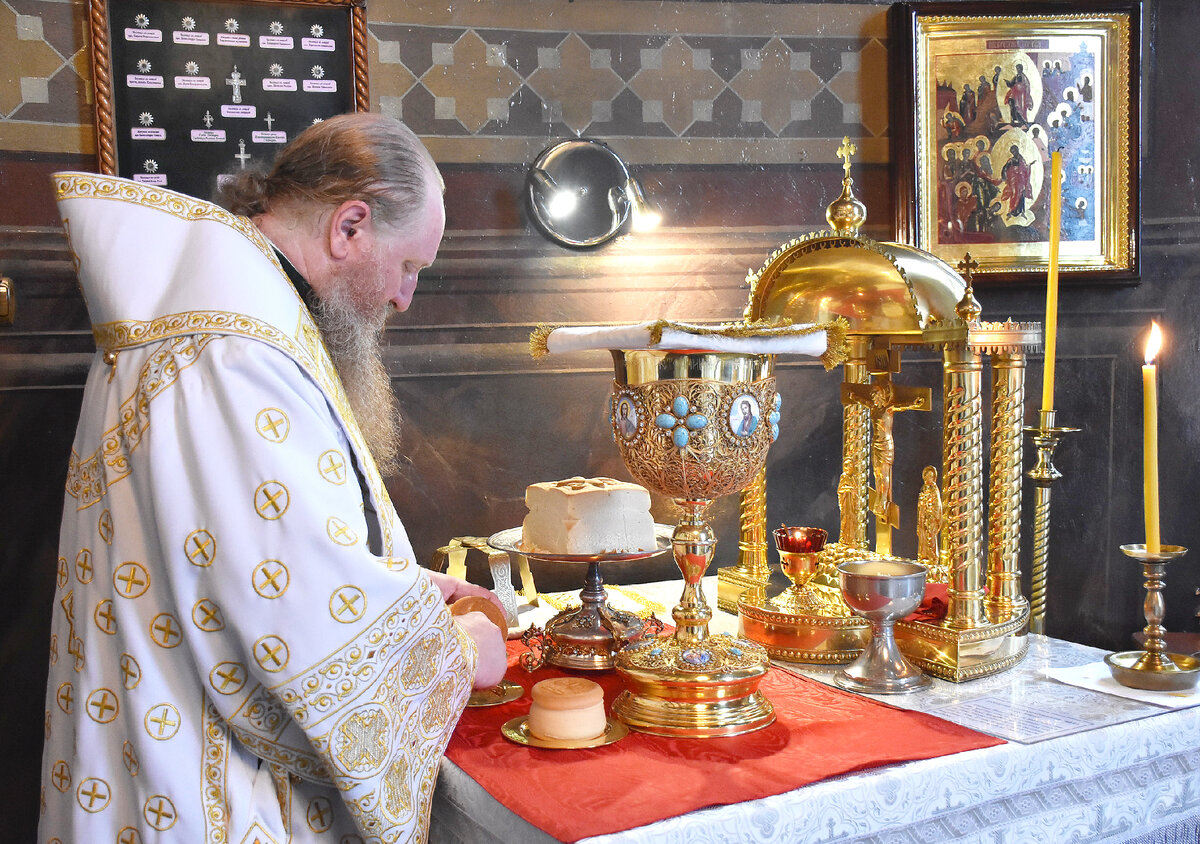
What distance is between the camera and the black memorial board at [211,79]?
8.20ft

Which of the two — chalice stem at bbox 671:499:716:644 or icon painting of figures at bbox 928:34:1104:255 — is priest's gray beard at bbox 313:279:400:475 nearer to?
chalice stem at bbox 671:499:716:644

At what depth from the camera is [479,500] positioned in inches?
112

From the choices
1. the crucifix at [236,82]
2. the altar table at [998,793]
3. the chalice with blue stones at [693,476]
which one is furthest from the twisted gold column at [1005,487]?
the crucifix at [236,82]

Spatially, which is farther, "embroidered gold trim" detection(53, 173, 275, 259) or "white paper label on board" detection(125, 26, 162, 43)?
"white paper label on board" detection(125, 26, 162, 43)

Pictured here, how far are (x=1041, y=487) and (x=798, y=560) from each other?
1.97 ft

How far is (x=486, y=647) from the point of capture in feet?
5.65

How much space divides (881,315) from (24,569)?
2040 mm

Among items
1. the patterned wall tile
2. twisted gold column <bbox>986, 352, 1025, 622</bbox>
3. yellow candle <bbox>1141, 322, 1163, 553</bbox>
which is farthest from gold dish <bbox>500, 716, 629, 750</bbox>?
the patterned wall tile

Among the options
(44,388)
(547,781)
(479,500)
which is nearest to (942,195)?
(479,500)

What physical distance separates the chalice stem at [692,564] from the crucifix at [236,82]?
1.57 m

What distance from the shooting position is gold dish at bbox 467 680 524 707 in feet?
5.87

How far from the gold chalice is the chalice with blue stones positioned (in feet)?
1.13

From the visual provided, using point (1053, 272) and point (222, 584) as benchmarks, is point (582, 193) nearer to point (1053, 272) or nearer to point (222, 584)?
point (1053, 272)

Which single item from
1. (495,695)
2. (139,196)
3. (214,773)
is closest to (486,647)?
(495,695)
